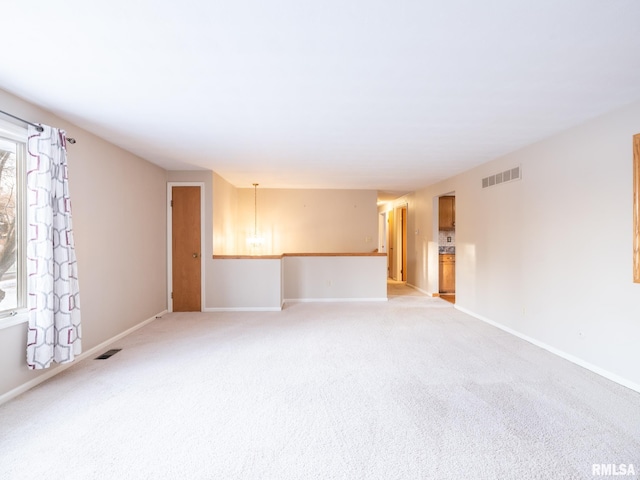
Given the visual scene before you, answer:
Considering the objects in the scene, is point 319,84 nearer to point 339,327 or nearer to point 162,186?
point 339,327

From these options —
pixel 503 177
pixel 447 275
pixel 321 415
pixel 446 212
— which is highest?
pixel 503 177

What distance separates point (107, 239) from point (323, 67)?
127 inches

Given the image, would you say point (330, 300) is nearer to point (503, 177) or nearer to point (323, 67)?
point (503, 177)

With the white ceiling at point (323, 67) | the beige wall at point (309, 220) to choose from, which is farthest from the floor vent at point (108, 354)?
the beige wall at point (309, 220)

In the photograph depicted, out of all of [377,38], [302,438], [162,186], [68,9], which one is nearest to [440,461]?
[302,438]

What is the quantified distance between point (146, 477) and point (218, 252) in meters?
4.28

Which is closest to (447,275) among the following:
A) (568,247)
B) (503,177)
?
(503,177)

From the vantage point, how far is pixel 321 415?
7.52ft

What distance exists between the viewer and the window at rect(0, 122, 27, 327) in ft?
8.53

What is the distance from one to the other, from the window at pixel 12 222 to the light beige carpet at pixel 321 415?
793 millimetres

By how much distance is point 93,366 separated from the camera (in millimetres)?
3178

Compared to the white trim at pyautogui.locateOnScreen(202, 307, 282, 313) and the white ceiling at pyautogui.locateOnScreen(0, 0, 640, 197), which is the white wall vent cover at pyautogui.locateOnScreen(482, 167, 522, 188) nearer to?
the white ceiling at pyautogui.locateOnScreen(0, 0, 640, 197)

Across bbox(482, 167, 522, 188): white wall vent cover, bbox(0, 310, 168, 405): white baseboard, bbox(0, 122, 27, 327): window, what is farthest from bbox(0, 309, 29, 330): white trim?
bbox(482, 167, 522, 188): white wall vent cover

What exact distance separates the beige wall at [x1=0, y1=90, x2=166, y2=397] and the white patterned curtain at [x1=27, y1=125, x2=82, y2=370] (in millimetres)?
176
